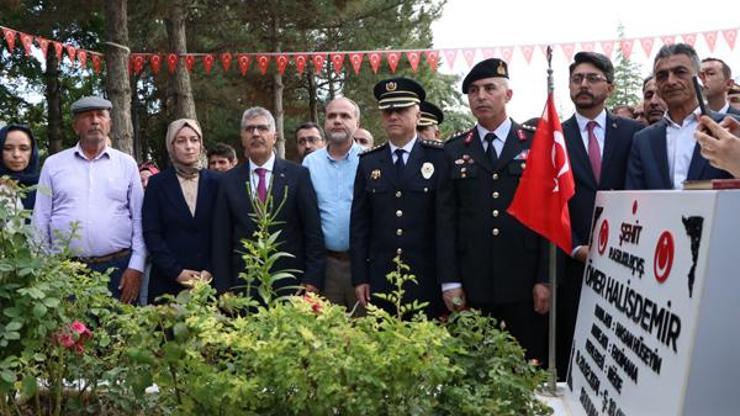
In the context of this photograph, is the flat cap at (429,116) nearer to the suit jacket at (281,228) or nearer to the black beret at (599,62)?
the suit jacket at (281,228)

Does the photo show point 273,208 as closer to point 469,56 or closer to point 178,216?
point 178,216

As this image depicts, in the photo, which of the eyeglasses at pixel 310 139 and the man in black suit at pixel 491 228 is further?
the eyeglasses at pixel 310 139

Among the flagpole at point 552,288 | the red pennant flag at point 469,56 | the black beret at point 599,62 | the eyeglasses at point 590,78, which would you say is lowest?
the flagpole at point 552,288

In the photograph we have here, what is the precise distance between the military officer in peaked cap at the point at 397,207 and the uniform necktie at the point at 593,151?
0.73 meters

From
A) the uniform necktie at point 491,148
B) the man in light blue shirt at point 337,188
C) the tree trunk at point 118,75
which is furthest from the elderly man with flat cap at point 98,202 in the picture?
the tree trunk at point 118,75

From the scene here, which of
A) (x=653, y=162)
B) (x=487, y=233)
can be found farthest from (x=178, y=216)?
(x=653, y=162)

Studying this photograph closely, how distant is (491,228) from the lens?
3.10 metres

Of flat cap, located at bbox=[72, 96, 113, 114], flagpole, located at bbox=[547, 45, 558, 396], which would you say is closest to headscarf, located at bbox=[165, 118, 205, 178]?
flat cap, located at bbox=[72, 96, 113, 114]

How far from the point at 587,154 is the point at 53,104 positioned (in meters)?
Answer: 21.5

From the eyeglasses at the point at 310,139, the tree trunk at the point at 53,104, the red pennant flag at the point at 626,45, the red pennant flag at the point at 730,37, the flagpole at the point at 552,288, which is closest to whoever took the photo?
the flagpole at the point at 552,288

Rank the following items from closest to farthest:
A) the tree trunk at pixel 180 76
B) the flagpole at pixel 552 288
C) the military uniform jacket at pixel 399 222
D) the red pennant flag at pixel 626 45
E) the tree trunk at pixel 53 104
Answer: the flagpole at pixel 552 288, the military uniform jacket at pixel 399 222, the red pennant flag at pixel 626 45, the tree trunk at pixel 180 76, the tree trunk at pixel 53 104

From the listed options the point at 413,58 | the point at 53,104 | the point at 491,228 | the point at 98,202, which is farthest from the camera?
the point at 53,104

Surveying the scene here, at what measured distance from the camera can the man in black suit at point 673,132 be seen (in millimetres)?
2891

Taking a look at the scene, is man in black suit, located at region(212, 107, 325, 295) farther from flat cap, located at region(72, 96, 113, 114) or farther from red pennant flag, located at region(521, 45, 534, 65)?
red pennant flag, located at region(521, 45, 534, 65)
